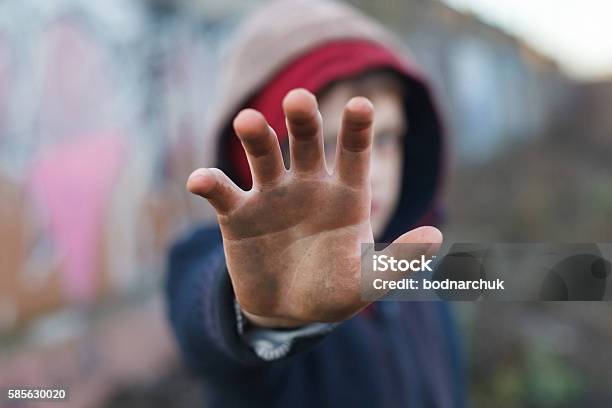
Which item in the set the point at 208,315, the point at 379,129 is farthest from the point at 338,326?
the point at 379,129

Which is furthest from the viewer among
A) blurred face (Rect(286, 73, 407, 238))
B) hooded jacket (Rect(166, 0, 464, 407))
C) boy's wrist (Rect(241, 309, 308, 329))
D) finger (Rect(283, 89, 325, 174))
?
blurred face (Rect(286, 73, 407, 238))

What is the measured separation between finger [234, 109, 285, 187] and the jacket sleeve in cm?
20

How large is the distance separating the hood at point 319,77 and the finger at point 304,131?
22.4 inches

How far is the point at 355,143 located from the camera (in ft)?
1.81

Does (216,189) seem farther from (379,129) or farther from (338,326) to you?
(379,129)

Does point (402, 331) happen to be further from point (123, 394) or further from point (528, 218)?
point (528, 218)

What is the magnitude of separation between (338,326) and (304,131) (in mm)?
541

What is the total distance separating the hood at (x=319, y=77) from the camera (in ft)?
3.94

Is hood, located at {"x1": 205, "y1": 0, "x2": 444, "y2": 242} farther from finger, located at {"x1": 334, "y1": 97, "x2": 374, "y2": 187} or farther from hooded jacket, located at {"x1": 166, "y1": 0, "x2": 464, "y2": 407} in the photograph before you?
finger, located at {"x1": 334, "y1": 97, "x2": 374, "y2": 187}

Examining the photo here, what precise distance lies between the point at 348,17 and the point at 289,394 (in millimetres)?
785

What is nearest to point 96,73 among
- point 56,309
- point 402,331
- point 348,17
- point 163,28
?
point 163,28

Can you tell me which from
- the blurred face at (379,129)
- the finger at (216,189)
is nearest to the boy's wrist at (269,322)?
the finger at (216,189)

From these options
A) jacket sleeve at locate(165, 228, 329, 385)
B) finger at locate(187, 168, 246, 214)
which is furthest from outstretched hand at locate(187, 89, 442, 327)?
jacket sleeve at locate(165, 228, 329, 385)

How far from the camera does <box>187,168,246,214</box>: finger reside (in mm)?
540
